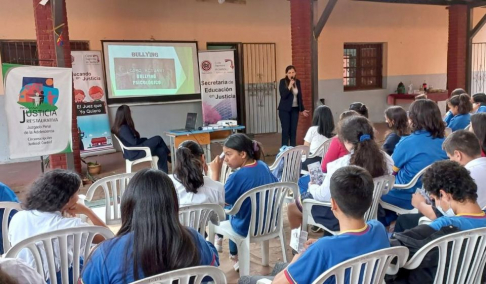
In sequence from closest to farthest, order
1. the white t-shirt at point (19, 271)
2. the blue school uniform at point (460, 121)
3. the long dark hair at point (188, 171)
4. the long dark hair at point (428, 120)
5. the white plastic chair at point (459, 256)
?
1. the white t-shirt at point (19, 271)
2. the white plastic chair at point (459, 256)
3. the long dark hair at point (188, 171)
4. the long dark hair at point (428, 120)
5. the blue school uniform at point (460, 121)

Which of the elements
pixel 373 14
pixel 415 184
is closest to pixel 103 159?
pixel 415 184

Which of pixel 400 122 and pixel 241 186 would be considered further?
pixel 400 122

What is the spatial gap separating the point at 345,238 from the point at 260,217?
120 cm

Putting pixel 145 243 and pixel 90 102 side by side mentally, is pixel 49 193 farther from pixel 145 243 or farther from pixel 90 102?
pixel 90 102

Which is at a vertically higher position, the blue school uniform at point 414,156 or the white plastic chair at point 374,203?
the blue school uniform at point 414,156

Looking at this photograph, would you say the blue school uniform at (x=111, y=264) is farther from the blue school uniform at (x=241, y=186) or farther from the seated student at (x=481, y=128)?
the seated student at (x=481, y=128)

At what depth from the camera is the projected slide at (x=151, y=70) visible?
731 cm

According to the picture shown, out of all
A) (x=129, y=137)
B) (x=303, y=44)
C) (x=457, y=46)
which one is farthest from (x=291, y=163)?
(x=457, y=46)

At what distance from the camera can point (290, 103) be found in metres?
6.42

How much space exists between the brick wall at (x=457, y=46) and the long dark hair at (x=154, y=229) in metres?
9.77

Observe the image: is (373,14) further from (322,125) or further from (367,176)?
(367,176)

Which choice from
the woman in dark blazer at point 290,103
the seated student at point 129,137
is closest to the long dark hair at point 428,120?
the seated student at point 129,137

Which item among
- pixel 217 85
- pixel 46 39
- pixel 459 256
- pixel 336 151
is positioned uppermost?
pixel 46 39

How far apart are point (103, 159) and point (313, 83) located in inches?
146
